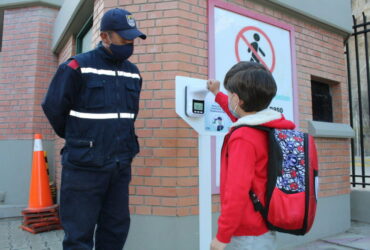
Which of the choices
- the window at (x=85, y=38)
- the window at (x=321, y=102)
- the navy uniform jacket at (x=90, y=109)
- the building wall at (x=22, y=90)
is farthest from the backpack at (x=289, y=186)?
the building wall at (x=22, y=90)

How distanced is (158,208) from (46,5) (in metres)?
4.72

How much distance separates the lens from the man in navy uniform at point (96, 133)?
1932mm

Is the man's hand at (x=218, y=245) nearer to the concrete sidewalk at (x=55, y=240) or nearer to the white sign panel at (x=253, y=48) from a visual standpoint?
the white sign panel at (x=253, y=48)

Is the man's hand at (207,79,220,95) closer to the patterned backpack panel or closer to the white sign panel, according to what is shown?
the patterned backpack panel

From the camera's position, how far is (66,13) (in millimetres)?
4898

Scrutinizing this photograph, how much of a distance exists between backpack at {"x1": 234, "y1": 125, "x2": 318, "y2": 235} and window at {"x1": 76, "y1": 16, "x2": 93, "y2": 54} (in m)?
3.62

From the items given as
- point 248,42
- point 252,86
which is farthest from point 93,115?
point 248,42

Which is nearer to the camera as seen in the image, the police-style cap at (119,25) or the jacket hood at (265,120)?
the jacket hood at (265,120)

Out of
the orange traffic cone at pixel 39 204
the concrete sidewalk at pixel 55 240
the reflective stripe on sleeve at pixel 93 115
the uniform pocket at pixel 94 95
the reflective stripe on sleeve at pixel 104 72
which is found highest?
the reflective stripe on sleeve at pixel 104 72

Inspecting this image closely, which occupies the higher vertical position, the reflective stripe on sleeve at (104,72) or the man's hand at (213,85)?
the reflective stripe on sleeve at (104,72)

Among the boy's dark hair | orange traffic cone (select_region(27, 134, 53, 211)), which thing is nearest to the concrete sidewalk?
orange traffic cone (select_region(27, 134, 53, 211))

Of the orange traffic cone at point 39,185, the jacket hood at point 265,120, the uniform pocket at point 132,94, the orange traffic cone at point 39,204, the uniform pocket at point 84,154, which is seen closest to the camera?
the jacket hood at point 265,120

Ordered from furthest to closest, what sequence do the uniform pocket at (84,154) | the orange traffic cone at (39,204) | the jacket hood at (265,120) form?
the orange traffic cone at (39,204) < the uniform pocket at (84,154) < the jacket hood at (265,120)

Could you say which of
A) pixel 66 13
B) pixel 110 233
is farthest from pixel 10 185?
pixel 110 233
